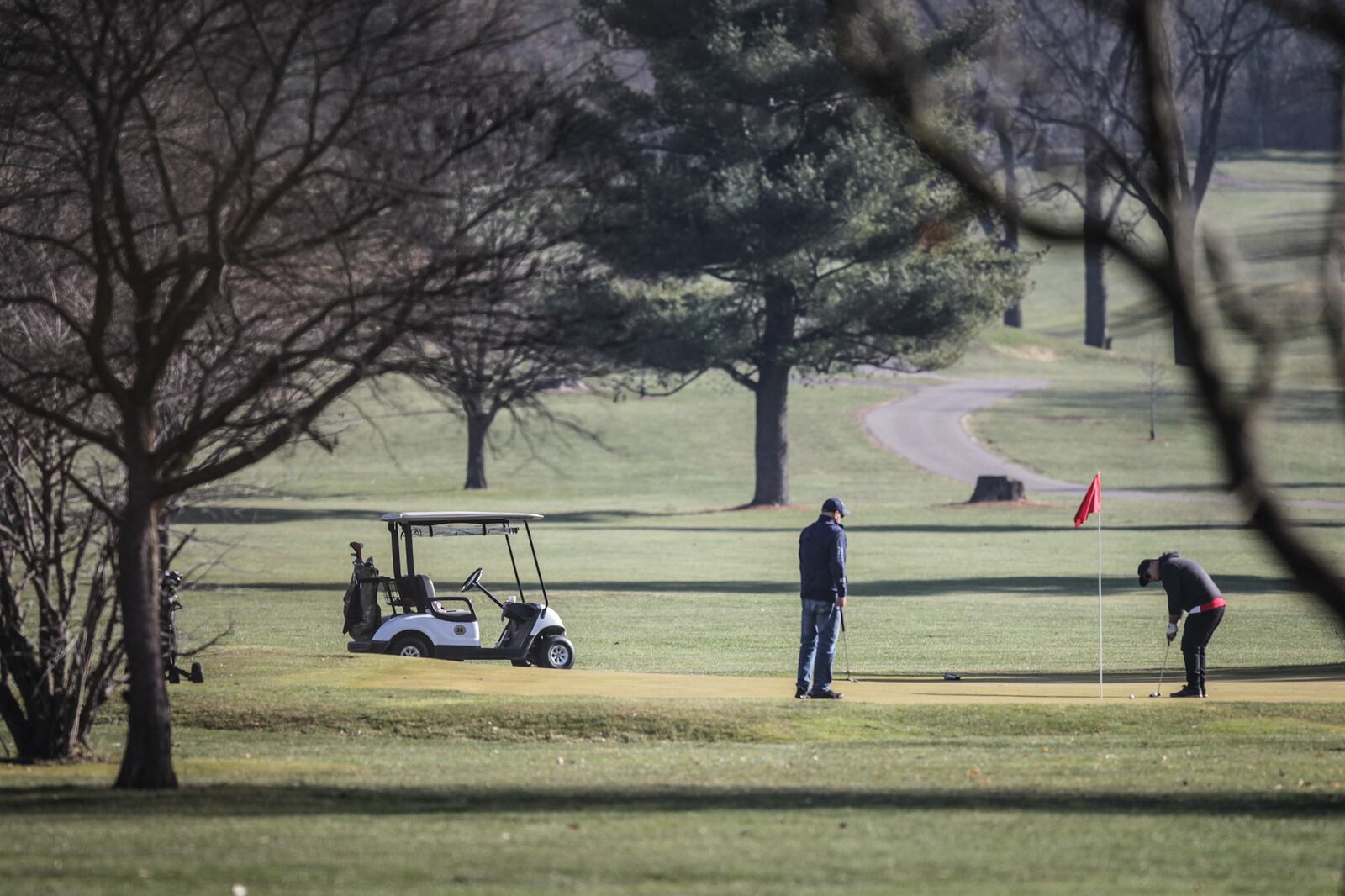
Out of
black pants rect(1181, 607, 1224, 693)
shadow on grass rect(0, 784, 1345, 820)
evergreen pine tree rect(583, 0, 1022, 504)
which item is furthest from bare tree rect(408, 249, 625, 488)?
evergreen pine tree rect(583, 0, 1022, 504)

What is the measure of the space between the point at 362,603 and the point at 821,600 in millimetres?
6275

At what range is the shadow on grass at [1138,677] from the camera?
63.0 ft

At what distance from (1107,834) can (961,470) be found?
5328cm

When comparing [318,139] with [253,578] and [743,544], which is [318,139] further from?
[743,544]

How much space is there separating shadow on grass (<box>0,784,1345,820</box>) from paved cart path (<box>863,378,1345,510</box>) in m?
40.0

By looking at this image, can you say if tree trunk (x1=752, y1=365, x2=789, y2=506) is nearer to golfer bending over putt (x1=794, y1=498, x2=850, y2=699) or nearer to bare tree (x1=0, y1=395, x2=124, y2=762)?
golfer bending over putt (x1=794, y1=498, x2=850, y2=699)

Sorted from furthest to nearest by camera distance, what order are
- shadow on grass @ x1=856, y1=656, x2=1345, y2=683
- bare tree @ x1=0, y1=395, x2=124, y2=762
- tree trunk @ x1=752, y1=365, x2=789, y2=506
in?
tree trunk @ x1=752, y1=365, x2=789, y2=506, shadow on grass @ x1=856, y1=656, x2=1345, y2=683, bare tree @ x1=0, y1=395, x2=124, y2=762

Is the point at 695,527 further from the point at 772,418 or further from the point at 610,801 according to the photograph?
the point at 610,801

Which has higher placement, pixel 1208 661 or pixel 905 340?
pixel 905 340

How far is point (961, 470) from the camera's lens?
62594mm

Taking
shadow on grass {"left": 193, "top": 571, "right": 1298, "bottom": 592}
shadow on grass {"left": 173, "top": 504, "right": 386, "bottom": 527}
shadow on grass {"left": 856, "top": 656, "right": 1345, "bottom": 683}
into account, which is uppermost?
shadow on grass {"left": 173, "top": 504, "right": 386, "bottom": 527}

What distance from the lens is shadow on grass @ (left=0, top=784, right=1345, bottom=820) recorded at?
1069cm

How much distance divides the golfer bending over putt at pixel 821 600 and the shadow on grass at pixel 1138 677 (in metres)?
1.94

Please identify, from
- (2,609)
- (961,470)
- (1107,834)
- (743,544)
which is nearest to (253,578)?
(743,544)
